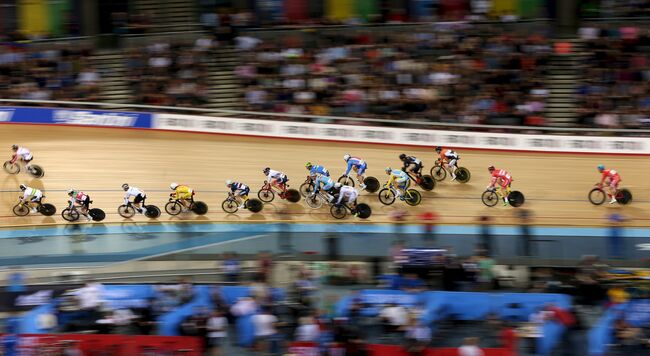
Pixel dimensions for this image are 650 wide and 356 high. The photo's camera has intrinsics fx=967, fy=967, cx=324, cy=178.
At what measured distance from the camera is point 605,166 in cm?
2262

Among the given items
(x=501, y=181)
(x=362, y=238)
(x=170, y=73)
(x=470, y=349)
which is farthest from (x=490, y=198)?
(x=170, y=73)

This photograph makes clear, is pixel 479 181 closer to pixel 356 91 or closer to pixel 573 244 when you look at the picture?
pixel 356 91

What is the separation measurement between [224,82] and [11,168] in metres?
5.84

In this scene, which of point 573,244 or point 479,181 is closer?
point 573,244

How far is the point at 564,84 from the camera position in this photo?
2405 centimetres

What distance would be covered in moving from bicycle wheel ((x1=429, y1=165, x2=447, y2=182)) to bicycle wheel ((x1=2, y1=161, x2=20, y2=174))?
9.75 meters

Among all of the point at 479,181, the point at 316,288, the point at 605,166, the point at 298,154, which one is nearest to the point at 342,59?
the point at 298,154

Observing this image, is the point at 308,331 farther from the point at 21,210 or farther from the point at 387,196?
the point at 21,210

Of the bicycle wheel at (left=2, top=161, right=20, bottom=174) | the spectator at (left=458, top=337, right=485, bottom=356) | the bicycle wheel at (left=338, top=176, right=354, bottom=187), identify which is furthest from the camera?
the bicycle wheel at (left=2, top=161, right=20, bottom=174)

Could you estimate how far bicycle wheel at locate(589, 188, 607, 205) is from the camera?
70.2 ft

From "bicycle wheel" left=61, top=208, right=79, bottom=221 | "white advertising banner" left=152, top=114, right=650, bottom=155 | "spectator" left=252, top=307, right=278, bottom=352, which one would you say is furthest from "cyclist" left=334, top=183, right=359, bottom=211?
"spectator" left=252, top=307, right=278, bottom=352

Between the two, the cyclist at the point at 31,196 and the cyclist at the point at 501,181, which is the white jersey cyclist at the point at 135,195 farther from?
the cyclist at the point at 501,181

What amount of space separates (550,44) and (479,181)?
4576mm

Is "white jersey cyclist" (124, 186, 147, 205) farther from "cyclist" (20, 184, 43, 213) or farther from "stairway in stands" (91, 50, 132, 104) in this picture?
"stairway in stands" (91, 50, 132, 104)
